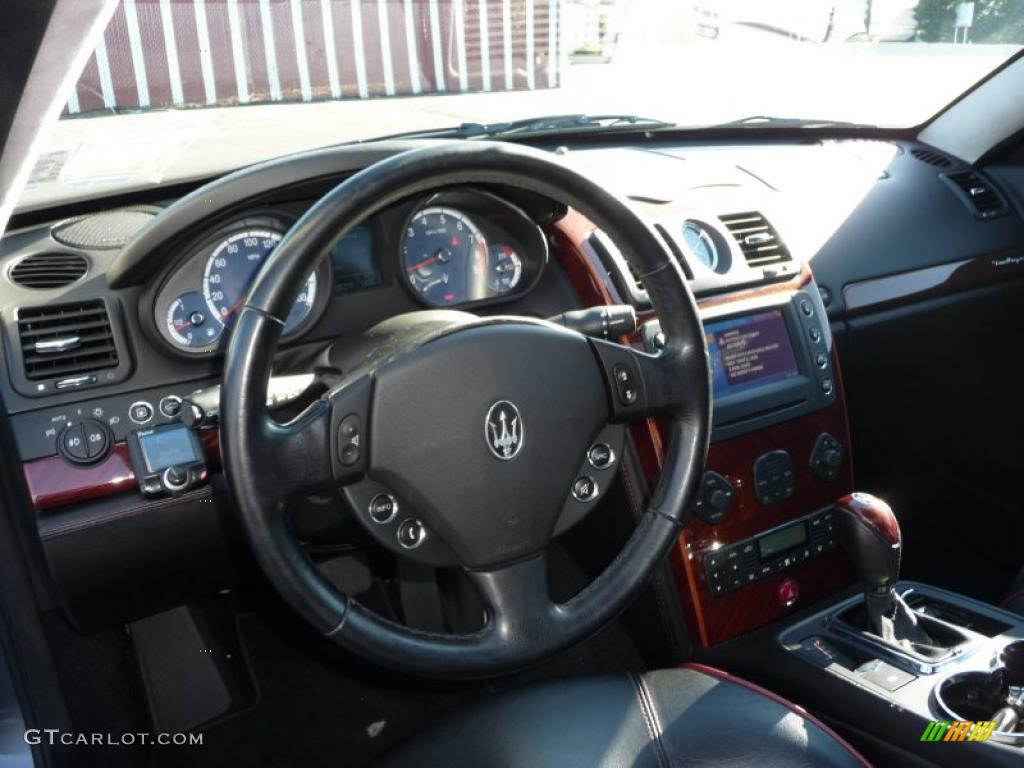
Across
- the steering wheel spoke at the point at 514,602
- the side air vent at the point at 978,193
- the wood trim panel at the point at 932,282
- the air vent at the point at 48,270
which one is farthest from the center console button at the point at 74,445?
the side air vent at the point at 978,193

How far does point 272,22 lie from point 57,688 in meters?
1.46

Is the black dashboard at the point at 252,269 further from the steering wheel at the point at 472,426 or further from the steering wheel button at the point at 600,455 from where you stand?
the steering wheel button at the point at 600,455

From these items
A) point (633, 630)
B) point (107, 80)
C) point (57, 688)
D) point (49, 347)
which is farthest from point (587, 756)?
point (107, 80)

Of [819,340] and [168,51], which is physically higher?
[168,51]

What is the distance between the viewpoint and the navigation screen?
87.5 inches

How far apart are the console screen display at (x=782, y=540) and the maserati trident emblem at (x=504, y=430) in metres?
0.93

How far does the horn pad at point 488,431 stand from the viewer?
1426mm

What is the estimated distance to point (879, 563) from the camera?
77.7 inches

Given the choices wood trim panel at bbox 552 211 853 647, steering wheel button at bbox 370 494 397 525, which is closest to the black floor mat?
wood trim panel at bbox 552 211 853 647

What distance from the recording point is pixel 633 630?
240cm

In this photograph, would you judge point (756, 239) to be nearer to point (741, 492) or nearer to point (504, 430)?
point (741, 492)

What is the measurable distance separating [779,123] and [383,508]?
2.14 m

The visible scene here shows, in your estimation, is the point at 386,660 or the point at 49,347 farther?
the point at 49,347

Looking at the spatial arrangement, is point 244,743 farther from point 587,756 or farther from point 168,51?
point 168,51
